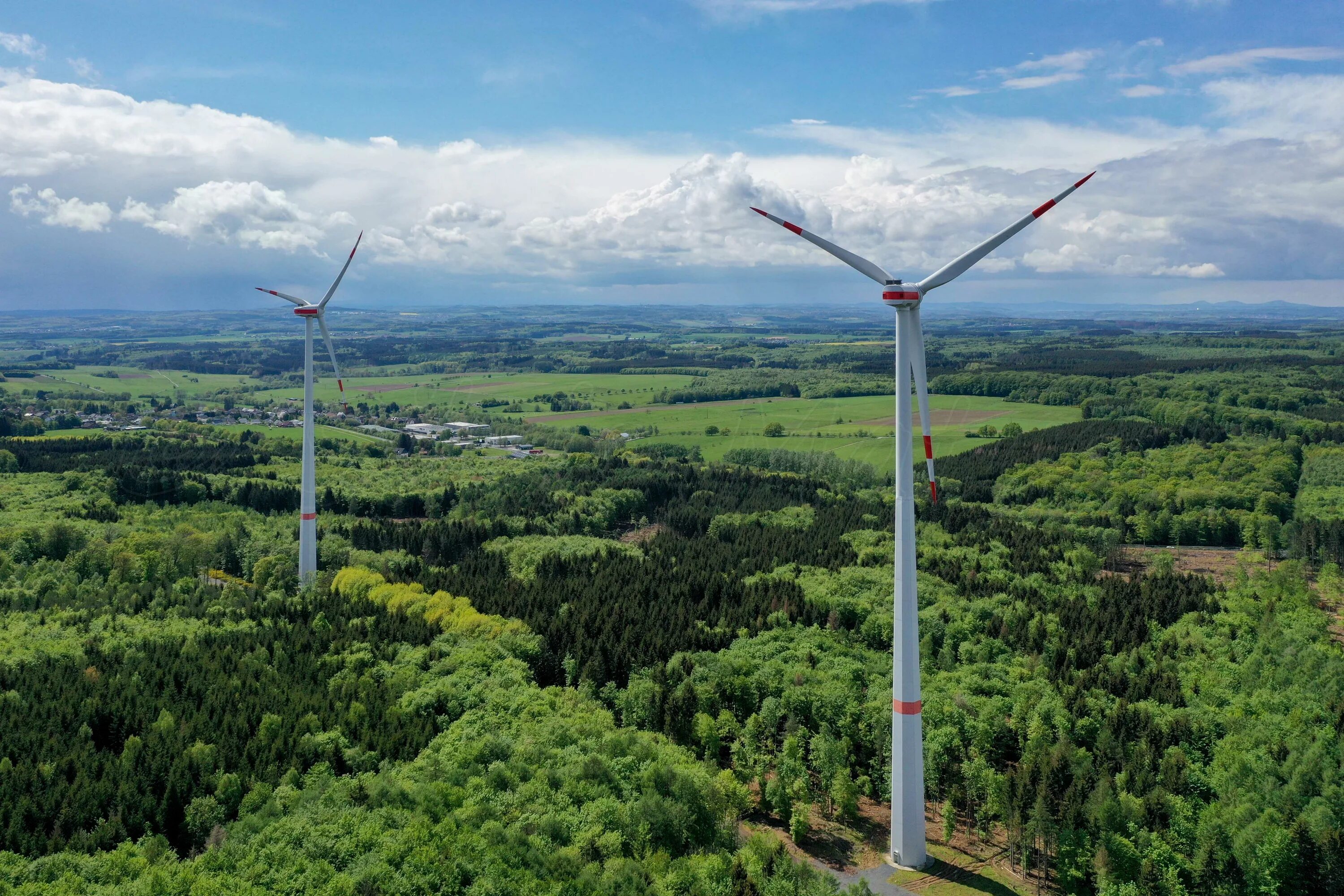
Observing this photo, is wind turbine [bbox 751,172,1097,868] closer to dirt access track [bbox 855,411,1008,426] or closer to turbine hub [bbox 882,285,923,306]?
turbine hub [bbox 882,285,923,306]

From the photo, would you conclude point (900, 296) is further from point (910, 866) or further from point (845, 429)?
point (845, 429)

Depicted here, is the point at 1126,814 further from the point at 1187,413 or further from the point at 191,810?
the point at 1187,413

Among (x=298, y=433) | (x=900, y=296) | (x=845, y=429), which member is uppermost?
(x=900, y=296)

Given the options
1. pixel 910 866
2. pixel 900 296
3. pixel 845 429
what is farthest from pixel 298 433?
pixel 900 296

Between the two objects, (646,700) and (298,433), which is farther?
(298,433)

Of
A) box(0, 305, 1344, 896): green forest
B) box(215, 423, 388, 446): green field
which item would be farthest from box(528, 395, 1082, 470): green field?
box(0, 305, 1344, 896): green forest

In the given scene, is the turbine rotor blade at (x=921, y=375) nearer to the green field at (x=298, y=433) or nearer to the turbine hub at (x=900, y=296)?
the turbine hub at (x=900, y=296)

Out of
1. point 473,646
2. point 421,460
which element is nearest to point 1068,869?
point 473,646

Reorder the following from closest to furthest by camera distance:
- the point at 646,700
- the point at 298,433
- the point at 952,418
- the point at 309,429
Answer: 1. the point at 646,700
2. the point at 309,429
3. the point at 952,418
4. the point at 298,433
